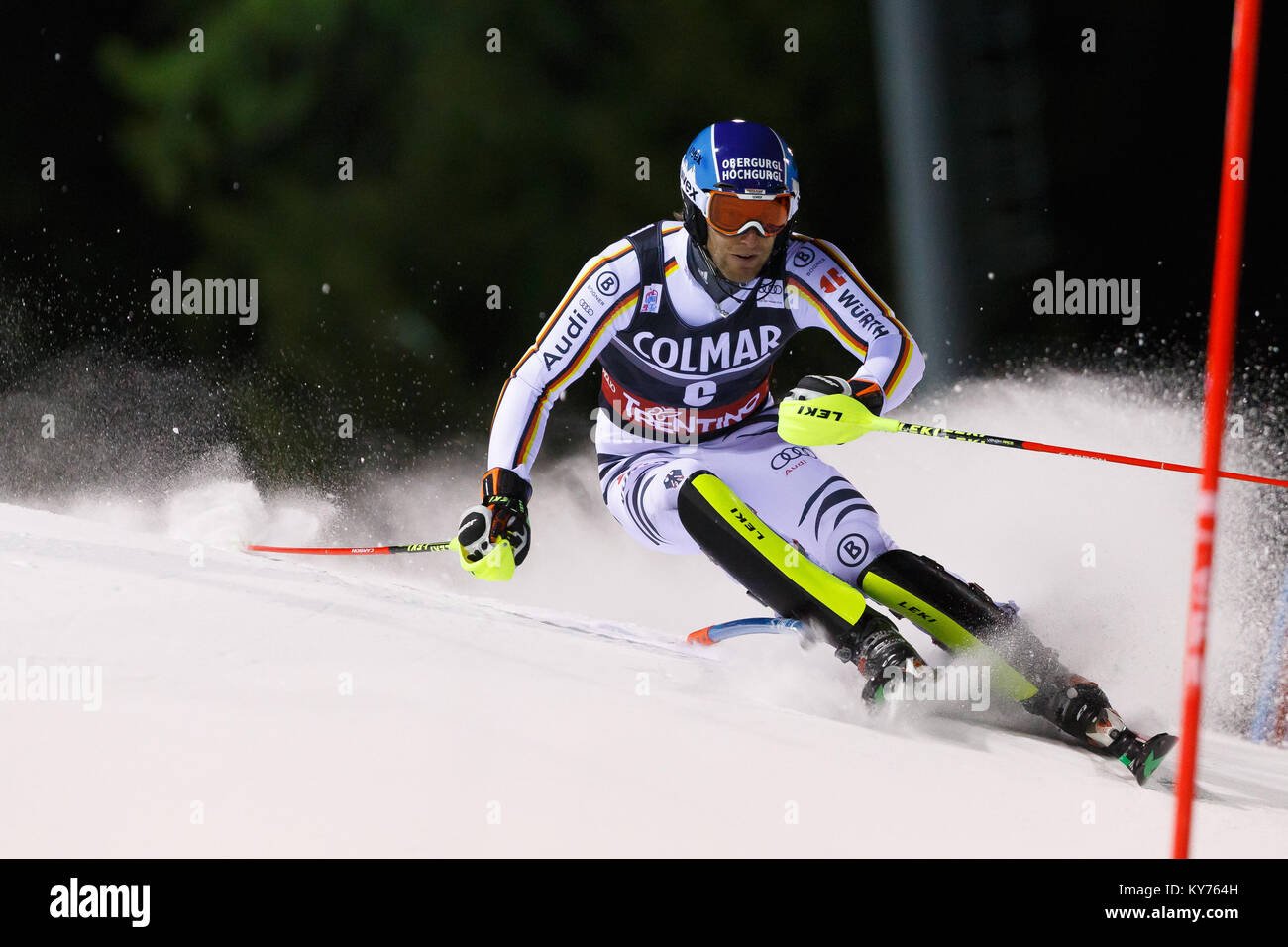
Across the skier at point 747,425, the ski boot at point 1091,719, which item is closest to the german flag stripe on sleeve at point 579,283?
the skier at point 747,425

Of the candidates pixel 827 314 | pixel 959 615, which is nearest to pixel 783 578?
pixel 959 615

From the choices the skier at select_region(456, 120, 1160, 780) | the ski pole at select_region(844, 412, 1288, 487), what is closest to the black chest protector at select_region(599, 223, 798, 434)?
the skier at select_region(456, 120, 1160, 780)

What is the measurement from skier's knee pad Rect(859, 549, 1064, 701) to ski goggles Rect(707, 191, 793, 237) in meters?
0.86

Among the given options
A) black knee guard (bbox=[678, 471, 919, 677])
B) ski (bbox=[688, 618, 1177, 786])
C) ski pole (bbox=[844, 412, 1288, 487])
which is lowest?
ski (bbox=[688, 618, 1177, 786])

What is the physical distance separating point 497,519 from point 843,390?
0.90 m

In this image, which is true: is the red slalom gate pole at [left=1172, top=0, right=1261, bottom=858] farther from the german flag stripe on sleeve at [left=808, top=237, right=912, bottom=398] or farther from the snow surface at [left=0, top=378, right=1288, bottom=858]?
the german flag stripe on sleeve at [left=808, top=237, right=912, bottom=398]

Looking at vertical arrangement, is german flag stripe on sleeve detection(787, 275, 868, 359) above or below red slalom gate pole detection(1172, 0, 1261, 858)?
above

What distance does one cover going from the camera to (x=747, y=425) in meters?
3.39

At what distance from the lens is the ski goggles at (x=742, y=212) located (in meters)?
2.94

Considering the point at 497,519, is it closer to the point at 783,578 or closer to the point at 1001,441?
the point at 783,578

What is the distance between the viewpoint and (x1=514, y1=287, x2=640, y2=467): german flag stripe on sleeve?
313 centimetres

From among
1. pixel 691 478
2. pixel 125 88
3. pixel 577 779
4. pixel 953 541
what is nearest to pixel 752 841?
pixel 577 779

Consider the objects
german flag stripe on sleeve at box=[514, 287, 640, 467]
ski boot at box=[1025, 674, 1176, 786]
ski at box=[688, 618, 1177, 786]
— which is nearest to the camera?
ski at box=[688, 618, 1177, 786]

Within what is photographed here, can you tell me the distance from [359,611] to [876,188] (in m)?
4.59
